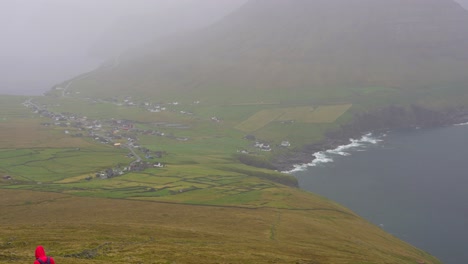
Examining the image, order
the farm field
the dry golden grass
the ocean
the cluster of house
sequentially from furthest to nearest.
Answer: the cluster of house < the ocean < the farm field < the dry golden grass

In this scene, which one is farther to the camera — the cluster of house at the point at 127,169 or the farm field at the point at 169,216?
the cluster of house at the point at 127,169

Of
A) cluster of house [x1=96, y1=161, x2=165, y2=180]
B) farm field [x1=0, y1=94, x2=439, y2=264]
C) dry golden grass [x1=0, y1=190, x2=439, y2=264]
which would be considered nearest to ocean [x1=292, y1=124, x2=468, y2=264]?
farm field [x1=0, y1=94, x2=439, y2=264]

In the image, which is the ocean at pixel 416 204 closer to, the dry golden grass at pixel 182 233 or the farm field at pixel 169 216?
the farm field at pixel 169 216

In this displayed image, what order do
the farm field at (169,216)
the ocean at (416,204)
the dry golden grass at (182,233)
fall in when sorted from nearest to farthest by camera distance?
the dry golden grass at (182,233) → the farm field at (169,216) → the ocean at (416,204)

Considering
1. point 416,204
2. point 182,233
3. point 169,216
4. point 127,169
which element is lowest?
point 416,204

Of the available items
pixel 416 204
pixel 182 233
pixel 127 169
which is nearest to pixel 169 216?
pixel 182 233

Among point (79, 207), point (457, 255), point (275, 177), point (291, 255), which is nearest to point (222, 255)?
point (291, 255)

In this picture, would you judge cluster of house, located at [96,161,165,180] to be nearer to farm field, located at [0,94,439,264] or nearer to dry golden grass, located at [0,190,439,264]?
farm field, located at [0,94,439,264]

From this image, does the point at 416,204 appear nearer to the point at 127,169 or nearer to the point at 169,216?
the point at 169,216

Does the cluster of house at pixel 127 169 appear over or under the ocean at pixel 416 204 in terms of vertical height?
over

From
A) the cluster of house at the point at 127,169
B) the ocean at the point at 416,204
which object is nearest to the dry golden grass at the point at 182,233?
the ocean at the point at 416,204
